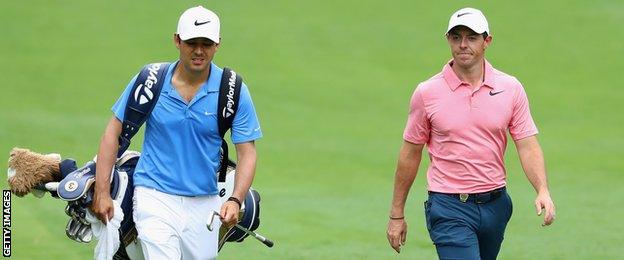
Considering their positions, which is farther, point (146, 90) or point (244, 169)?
point (244, 169)

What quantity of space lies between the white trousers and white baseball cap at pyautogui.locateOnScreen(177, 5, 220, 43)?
107cm

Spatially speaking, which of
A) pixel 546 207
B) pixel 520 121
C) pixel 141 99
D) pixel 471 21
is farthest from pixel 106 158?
pixel 546 207

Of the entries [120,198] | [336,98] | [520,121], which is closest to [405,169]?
[520,121]

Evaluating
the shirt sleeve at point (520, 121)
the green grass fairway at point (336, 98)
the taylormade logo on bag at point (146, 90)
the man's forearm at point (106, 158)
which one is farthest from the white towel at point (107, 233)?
the green grass fairway at point (336, 98)

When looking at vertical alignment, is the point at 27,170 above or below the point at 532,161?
below

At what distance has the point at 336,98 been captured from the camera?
80.8 feet

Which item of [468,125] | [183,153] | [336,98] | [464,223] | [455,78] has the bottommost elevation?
[336,98]

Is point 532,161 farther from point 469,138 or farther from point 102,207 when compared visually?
point 102,207

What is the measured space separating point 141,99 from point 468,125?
2.08m

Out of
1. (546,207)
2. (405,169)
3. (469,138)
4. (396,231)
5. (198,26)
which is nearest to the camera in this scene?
(546,207)

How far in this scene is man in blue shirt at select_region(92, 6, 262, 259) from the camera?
30.5 ft

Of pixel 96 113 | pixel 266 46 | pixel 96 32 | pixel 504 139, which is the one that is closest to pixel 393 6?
pixel 266 46

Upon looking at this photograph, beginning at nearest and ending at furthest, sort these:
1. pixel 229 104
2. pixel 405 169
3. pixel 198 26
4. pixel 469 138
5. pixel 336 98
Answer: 1. pixel 198 26
2. pixel 469 138
3. pixel 229 104
4. pixel 405 169
5. pixel 336 98

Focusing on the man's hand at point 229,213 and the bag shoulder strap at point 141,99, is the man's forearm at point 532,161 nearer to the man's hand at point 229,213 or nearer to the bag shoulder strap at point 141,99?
the man's hand at point 229,213
